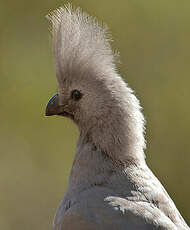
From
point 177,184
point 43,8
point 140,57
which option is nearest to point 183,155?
point 177,184

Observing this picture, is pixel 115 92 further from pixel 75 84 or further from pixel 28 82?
pixel 28 82

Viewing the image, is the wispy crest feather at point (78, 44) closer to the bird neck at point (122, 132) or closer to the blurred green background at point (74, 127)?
the bird neck at point (122, 132)

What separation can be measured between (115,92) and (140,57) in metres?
5.18

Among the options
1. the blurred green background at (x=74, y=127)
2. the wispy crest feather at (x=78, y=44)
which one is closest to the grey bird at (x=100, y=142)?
the wispy crest feather at (x=78, y=44)

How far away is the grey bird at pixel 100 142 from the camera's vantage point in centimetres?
445

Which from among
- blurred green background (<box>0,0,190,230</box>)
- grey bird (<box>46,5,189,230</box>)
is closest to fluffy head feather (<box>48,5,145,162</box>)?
grey bird (<box>46,5,189,230</box>)

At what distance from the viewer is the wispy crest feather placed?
5.04 m

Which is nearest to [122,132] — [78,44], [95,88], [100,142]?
[100,142]

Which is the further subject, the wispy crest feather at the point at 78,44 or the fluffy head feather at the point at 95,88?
the wispy crest feather at the point at 78,44

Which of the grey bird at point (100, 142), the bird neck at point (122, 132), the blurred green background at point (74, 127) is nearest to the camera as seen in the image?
the grey bird at point (100, 142)

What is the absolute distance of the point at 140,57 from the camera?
32.9ft

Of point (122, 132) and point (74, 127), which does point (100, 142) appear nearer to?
point (122, 132)

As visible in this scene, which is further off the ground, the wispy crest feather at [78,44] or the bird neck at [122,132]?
the wispy crest feather at [78,44]

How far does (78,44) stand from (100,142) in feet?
2.52
